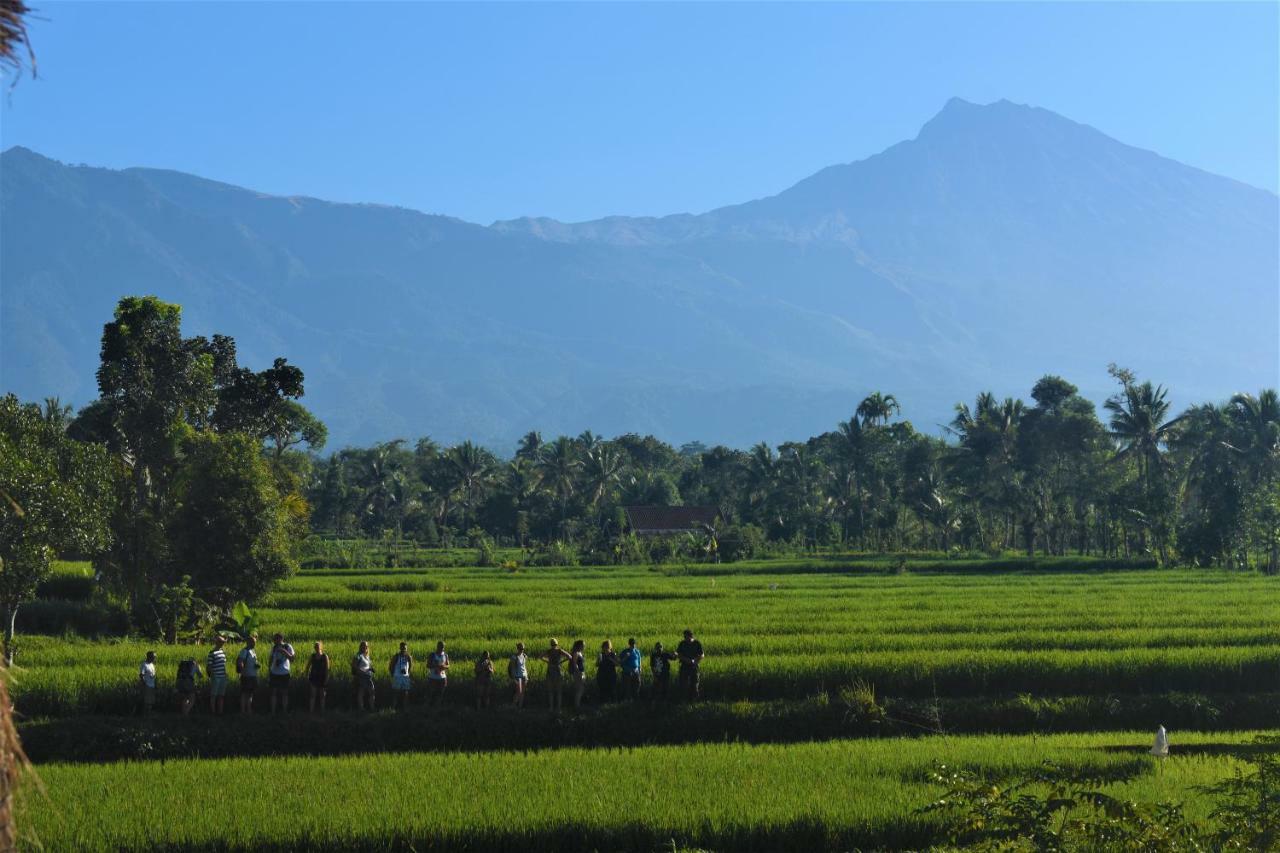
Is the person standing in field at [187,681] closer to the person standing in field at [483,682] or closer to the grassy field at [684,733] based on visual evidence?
the grassy field at [684,733]

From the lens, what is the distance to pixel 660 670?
2206cm

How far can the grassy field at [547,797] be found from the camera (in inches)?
567

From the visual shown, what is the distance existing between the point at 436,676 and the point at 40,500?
12131mm

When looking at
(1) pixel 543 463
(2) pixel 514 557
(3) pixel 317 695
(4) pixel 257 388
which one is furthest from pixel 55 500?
(1) pixel 543 463

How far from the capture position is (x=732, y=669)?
23188mm

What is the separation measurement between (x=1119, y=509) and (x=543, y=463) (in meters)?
52.1

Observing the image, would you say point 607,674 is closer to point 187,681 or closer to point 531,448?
point 187,681

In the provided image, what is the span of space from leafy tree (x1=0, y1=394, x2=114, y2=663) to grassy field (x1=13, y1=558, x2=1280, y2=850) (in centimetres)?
216

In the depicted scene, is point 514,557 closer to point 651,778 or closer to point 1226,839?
point 651,778

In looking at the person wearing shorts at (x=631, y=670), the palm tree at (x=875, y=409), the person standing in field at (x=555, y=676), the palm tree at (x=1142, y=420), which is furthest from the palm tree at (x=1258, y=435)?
the person standing in field at (x=555, y=676)

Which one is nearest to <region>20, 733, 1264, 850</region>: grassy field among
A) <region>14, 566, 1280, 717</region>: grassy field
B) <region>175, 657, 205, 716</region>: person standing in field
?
<region>14, 566, 1280, 717</region>: grassy field

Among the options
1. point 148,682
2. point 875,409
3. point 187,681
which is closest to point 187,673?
point 187,681

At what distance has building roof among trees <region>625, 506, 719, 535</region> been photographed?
91.0 m

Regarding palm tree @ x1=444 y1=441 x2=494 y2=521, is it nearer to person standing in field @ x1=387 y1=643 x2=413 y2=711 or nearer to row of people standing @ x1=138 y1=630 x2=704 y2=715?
row of people standing @ x1=138 y1=630 x2=704 y2=715
